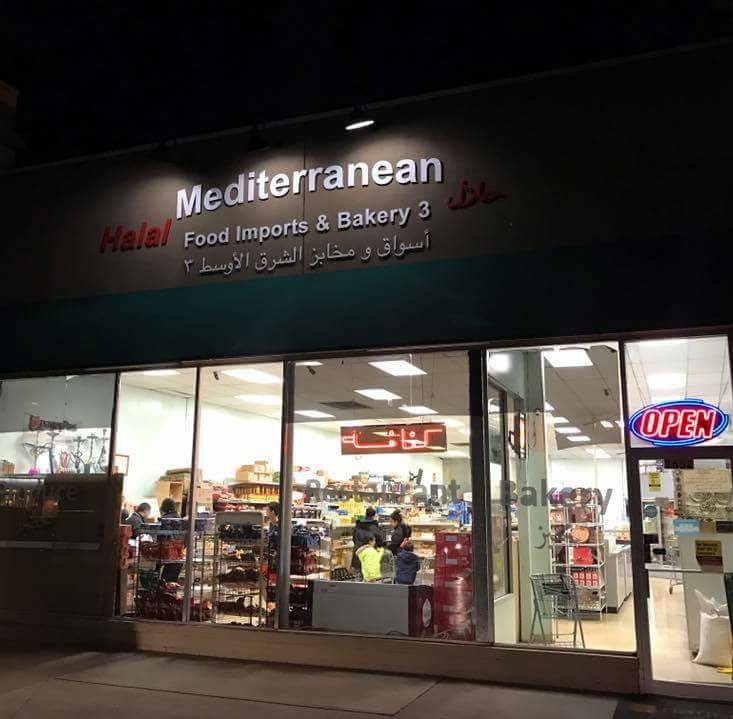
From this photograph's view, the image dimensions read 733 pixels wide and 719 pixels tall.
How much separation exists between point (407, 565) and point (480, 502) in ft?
3.71

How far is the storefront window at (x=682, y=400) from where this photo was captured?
6.32 meters

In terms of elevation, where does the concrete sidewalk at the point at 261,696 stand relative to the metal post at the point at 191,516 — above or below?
below

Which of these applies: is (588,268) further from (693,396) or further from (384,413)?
(384,413)

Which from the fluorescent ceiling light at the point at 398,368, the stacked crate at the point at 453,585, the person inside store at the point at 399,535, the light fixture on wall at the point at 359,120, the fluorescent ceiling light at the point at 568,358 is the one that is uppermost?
the light fixture on wall at the point at 359,120

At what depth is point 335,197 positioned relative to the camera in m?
8.03

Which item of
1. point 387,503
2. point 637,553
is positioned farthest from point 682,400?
point 387,503

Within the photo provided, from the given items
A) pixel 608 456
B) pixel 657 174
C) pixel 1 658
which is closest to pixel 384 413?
pixel 608 456

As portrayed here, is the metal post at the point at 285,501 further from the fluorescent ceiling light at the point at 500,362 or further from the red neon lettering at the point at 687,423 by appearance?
the red neon lettering at the point at 687,423

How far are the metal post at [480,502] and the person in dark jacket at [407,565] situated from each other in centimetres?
78

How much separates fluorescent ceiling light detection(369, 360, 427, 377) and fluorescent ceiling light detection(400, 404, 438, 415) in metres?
0.33

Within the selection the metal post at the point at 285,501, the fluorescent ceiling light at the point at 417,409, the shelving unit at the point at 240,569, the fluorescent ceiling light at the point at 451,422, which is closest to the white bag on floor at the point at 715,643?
the fluorescent ceiling light at the point at 451,422

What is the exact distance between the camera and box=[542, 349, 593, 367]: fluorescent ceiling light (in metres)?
7.41

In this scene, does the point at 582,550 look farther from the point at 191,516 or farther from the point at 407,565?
the point at 191,516

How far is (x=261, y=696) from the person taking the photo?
238 inches
